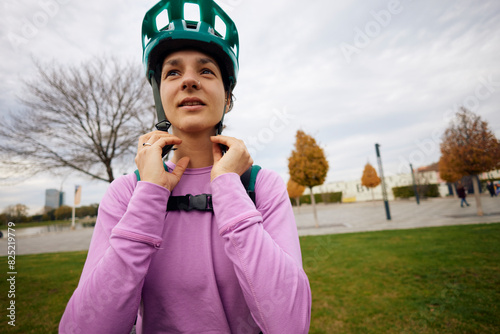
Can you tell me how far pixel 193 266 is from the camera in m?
1.26

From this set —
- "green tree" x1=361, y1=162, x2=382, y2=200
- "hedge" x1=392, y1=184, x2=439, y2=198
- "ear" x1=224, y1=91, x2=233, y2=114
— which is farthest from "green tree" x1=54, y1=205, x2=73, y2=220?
"hedge" x1=392, y1=184, x2=439, y2=198

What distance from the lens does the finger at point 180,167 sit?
56.8 inches

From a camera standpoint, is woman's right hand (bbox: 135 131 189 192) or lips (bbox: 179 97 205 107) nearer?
woman's right hand (bbox: 135 131 189 192)

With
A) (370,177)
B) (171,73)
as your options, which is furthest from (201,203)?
(370,177)

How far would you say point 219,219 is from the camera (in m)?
1.16

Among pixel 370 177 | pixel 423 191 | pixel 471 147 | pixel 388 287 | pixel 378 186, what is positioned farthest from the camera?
pixel 378 186

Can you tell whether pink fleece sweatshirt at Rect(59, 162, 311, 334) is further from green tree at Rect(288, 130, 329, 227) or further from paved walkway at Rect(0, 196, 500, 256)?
green tree at Rect(288, 130, 329, 227)

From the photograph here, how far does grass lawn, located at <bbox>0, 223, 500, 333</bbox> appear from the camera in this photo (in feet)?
13.3

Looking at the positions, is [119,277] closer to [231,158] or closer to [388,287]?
[231,158]

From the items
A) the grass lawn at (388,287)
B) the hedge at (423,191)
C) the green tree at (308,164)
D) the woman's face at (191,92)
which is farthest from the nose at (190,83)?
the hedge at (423,191)

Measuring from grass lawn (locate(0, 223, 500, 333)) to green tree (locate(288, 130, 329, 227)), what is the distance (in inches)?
339

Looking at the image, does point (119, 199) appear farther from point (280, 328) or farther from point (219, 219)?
point (280, 328)

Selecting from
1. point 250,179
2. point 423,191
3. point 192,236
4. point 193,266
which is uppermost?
point 250,179

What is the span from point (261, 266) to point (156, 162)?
0.77m
